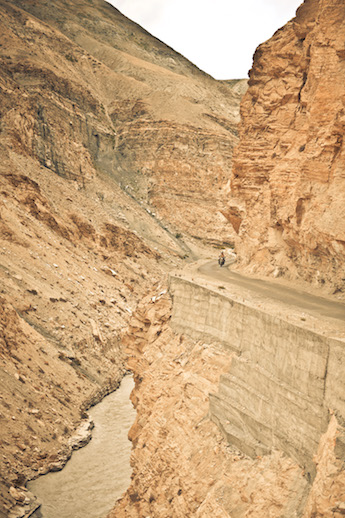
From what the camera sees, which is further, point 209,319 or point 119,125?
point 119,125

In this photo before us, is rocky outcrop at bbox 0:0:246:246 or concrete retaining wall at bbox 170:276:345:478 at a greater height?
rocky outcrop at bbox 0:0:246:246

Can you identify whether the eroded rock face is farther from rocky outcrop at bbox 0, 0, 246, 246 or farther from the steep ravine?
rocky outcrop at bbox 0, 0, 246, 246

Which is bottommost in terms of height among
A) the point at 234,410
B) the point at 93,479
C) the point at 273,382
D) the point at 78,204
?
the point at 93,479

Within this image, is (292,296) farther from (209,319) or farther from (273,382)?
(273,382)

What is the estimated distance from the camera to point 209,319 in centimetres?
1125

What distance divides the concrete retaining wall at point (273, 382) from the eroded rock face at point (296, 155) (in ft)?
10.1

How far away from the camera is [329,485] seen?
6.11 meters

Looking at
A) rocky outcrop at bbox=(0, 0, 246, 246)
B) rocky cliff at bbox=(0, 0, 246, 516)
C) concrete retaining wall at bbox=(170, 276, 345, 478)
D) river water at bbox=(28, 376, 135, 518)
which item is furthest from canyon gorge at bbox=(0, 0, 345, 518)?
rocky outcrop at bbox=(0, 0, 246, 246)

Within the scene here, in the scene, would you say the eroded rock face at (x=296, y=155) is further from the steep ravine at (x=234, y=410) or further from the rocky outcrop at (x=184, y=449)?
the rocky outcrop at (x=184, y=449)

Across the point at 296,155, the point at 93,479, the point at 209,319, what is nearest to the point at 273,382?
the point at 209,319

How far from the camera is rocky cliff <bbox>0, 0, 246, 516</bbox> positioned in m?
20.7

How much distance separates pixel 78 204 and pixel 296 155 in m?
28.8

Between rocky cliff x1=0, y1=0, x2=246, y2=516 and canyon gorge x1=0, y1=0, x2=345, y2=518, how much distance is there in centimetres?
14

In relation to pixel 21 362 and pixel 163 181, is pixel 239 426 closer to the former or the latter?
pixel 21 362
